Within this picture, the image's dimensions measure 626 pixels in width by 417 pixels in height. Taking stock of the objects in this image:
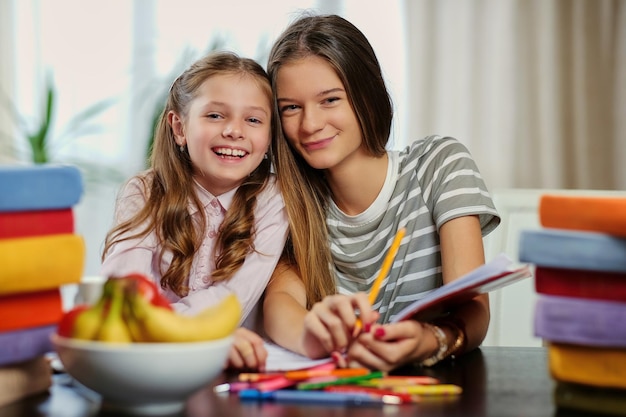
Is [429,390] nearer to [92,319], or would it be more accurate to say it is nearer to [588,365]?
[588,365]

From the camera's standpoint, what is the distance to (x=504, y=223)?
3072 millimetres

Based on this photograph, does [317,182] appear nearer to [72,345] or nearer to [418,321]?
[418,321]

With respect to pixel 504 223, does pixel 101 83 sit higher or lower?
higher

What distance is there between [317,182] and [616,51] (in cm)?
215

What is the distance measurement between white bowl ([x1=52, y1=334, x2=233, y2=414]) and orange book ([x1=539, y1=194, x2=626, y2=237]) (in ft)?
1.32

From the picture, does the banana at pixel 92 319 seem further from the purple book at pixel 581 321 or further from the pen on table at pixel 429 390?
the purple book at pixel 581 321

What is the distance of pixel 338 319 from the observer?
1217mm

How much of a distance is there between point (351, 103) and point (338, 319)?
2.39 ft

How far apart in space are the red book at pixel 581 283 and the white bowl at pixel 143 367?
0.38m

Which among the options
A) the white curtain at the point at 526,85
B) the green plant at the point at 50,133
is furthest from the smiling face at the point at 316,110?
the green plant at the point at 50,133

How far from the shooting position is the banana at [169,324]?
0.90m

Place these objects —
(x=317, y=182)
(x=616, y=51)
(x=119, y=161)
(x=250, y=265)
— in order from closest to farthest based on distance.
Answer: (x=250, y=265), (x=317, y=182), (x=616, y=51), (x=119, y=161)

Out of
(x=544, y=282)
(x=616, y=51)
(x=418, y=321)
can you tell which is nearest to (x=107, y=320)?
(x=544, y=282)

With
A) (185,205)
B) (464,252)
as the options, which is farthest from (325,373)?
(185,205)
